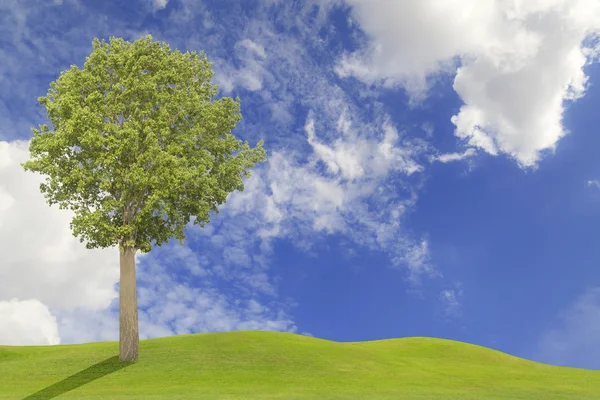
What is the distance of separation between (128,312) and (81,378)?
18.2 ft

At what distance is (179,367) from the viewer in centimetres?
3972

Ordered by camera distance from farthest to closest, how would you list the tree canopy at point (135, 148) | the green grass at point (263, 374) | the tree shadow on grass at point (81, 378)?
the tree canopy at point (135, 148)
the tree shadow on grass at point (81, 378)
the green grass at point (263, 374)

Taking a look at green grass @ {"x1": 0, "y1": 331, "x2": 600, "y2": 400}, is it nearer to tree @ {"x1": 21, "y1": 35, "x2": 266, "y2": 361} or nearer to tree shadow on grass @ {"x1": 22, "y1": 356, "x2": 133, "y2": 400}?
tree shadow on grass @ {"x1": 22, "y1": 356, "x2": 133, "y2": 400}

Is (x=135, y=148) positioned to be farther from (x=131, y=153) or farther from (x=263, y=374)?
(x=263, y=374)

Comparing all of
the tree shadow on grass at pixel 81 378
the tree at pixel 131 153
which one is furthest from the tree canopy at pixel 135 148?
the tree shadow on grass at pixel 81 378

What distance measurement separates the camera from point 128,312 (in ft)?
132

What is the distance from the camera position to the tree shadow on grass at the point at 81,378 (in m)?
32.4

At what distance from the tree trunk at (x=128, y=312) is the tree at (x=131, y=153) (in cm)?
8

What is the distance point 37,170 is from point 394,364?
1357 inches

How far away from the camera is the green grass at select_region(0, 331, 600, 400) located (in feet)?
104

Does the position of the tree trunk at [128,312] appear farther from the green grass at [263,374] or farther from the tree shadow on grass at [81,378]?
the green grass at [263,374]

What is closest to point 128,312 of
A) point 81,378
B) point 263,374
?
point 81,378

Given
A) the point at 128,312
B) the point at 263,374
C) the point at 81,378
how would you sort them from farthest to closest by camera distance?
the point at 128,312
the point at 263,374
the point at 81,378

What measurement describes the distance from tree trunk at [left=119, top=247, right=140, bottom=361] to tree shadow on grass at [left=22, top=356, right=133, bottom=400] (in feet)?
3.53
